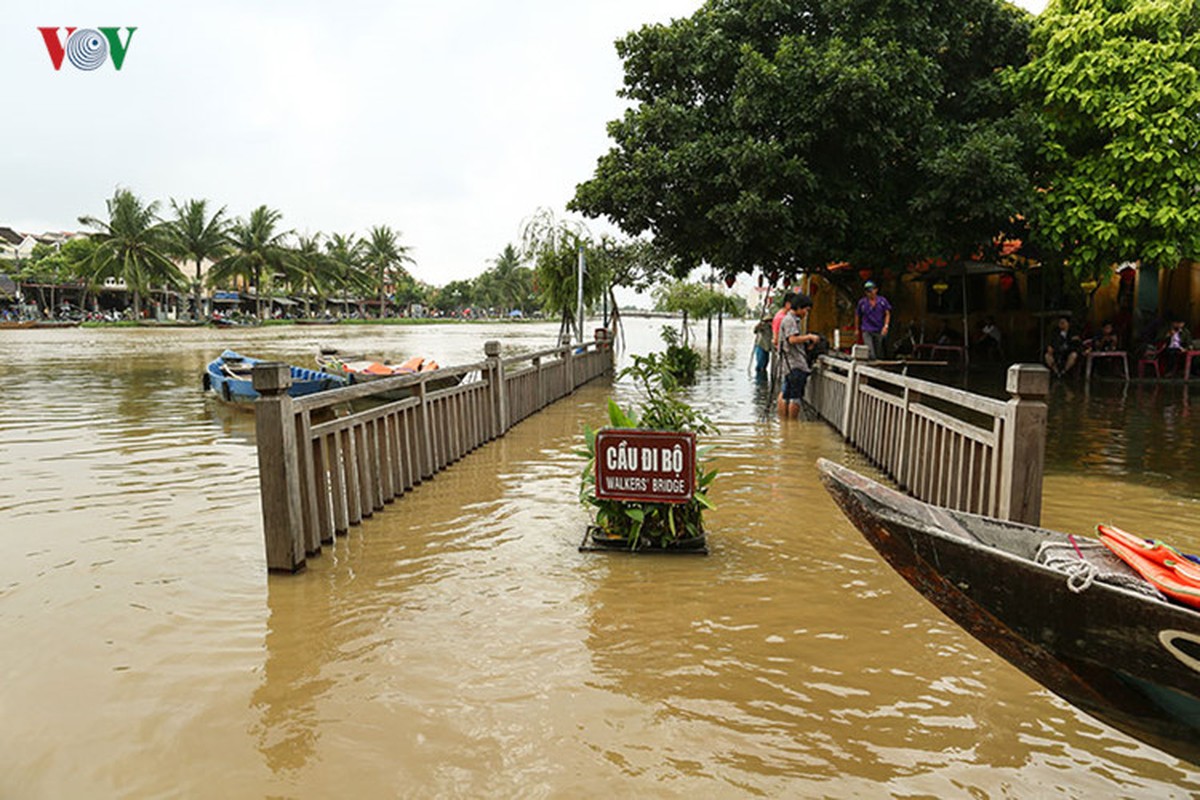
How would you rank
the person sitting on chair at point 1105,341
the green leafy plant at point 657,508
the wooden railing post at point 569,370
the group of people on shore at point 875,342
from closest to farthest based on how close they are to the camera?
the green leafy plant at point 657,508 < the group of people on shore at point 875,342 < the wooden railing post at point 569,370 < the person sitting on chair at point 1105,341

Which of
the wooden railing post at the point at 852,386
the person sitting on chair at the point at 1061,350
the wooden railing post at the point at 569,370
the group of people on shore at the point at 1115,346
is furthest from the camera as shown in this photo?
the person sitting on chair at the point at 1061,350

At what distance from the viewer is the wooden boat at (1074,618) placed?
239 cm

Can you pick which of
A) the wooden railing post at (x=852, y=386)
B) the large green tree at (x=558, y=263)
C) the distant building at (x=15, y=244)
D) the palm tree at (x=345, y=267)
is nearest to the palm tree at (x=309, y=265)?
the palm tree at (x=345, y=267)

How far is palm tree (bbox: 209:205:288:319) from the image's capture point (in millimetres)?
60062

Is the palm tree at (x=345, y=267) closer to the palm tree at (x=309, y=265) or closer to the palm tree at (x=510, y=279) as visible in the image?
the palm tree at (x=309, y=265)

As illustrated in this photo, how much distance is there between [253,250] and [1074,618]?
66.4m

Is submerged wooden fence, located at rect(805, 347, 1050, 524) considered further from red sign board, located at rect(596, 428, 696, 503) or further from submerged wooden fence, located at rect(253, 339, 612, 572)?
submerged wooden fence, located at rect(253, 339, 612, 572)

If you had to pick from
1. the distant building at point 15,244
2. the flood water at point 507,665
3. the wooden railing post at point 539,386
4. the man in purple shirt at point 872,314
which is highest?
the distant building at point 15,244

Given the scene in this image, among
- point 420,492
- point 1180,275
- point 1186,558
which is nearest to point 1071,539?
point 1186,558

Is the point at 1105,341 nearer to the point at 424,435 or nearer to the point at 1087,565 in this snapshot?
the point at 424,435

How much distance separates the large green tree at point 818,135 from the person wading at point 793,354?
2433mm

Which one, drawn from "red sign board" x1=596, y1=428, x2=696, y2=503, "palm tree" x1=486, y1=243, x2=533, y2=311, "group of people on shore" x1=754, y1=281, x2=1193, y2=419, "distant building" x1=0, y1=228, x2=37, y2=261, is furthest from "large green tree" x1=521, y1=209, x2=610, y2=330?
"palm tree" x1=486, y1=243, x2=533, y2=311

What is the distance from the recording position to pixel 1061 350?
59.1ft

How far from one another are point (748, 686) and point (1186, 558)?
178 centimetres
